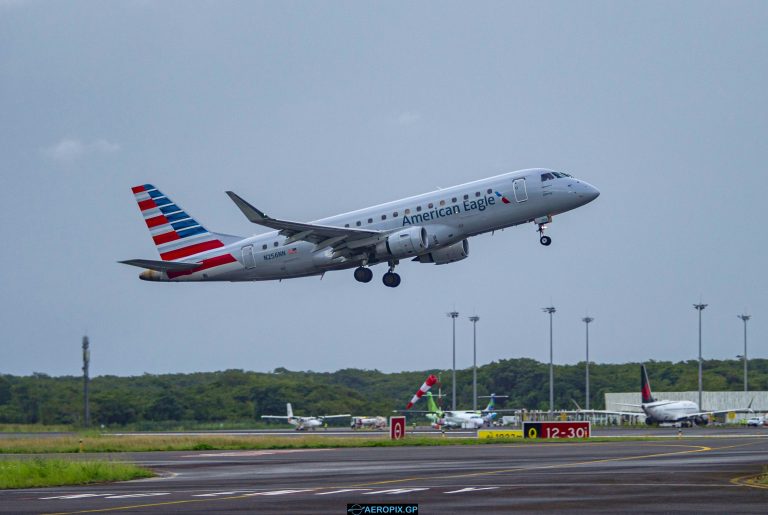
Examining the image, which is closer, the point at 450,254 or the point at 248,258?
the point at 450,254

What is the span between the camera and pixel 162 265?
64062 mm

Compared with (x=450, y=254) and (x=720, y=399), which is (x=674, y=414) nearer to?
(x=720, y=399)

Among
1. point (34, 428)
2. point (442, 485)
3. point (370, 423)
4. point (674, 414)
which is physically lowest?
point (370, 423)

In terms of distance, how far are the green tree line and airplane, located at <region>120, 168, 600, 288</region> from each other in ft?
78.6

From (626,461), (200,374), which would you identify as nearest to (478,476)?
(626,461)

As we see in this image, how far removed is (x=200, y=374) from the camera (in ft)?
448

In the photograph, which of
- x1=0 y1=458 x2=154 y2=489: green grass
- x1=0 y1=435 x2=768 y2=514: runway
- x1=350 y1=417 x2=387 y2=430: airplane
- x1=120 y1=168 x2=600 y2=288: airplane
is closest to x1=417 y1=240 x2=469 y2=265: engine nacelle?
x1=120 y1=168 x2=600 y2=288: airplane

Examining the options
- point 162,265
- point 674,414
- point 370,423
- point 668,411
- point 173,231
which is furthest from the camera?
point 668,411

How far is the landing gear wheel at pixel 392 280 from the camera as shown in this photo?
61969 millimetres

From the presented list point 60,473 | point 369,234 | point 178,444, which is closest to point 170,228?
point 178,444

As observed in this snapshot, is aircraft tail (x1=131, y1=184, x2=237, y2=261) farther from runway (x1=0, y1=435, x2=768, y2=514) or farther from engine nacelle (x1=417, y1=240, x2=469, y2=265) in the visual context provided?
runway (x1=0, y1=435, x2=768, y2=514)

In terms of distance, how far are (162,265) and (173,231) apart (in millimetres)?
4376

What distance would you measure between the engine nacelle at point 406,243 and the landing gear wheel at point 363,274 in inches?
121

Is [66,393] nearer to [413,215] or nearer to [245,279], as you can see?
[245,279]
